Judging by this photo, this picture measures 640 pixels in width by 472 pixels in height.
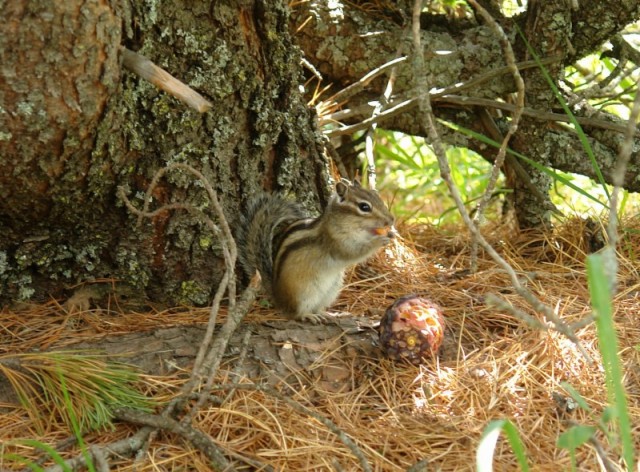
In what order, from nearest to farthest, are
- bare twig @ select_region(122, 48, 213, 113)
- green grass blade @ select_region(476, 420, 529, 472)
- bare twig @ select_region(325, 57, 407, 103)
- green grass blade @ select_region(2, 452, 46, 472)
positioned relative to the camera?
green grass blade @ select_region(476, 420, 529, 472) → green grass blade @ select_region(2, 452, 46, 472) → bare twig @ select_region(122, 48, 213, 113) → bare twig @ select_region(325, 57, 407, 103)

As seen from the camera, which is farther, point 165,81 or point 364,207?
point 364,207

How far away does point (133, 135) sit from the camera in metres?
2.17

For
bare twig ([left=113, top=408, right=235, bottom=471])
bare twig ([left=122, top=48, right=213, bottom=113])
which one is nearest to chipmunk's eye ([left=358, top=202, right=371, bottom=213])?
bare twig ([left=122, top=48, right=213, bottom=113])

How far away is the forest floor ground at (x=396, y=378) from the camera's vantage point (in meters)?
1.83

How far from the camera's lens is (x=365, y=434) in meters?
1.93

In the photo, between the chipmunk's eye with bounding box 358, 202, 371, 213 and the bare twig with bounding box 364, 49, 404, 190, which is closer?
the chipmunk's eye with bounding box 358, 202, 371, 213

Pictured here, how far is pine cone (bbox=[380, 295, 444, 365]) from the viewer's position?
2.16m

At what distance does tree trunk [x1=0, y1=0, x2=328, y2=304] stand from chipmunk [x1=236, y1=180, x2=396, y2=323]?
0.09 meters

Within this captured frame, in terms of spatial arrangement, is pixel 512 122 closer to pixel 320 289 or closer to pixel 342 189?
pixel 342 189

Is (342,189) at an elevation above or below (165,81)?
below

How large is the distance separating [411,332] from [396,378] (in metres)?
0.13

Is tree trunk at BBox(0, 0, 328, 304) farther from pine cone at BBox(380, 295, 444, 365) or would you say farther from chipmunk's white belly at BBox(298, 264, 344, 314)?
pine cone at BBox(380, 295, 444, 365)

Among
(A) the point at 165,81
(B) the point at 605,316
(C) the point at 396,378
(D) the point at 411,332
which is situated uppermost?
(A) the point at 165,81

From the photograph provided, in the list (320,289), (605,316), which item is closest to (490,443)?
(605,316)
